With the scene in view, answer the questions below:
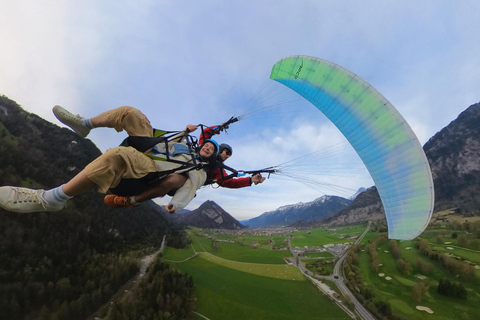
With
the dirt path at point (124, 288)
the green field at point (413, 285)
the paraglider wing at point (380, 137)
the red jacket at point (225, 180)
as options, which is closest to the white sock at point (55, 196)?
the red jacket at point (225, 180)

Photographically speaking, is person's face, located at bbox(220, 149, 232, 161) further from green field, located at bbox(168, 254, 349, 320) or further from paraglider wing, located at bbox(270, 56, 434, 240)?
Result: green field, located at bbox(168, 254, 349, 320)

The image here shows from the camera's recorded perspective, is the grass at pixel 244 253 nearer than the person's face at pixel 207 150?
No

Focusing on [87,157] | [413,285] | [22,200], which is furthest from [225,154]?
[87,157]

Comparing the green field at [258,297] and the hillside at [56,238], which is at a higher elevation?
the hillside at [56,238]

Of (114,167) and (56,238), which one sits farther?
Answer: (56,238)

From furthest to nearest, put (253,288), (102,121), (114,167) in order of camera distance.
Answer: (253,288) < (102,121) < (114,167)

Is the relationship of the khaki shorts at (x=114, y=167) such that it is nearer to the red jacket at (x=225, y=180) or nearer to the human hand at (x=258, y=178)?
the red jacket at (x=225, y=180)

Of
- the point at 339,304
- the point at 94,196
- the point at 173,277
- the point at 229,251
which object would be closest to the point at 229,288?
the point at 173,277

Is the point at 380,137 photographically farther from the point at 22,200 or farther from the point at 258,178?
the point at 22,200
